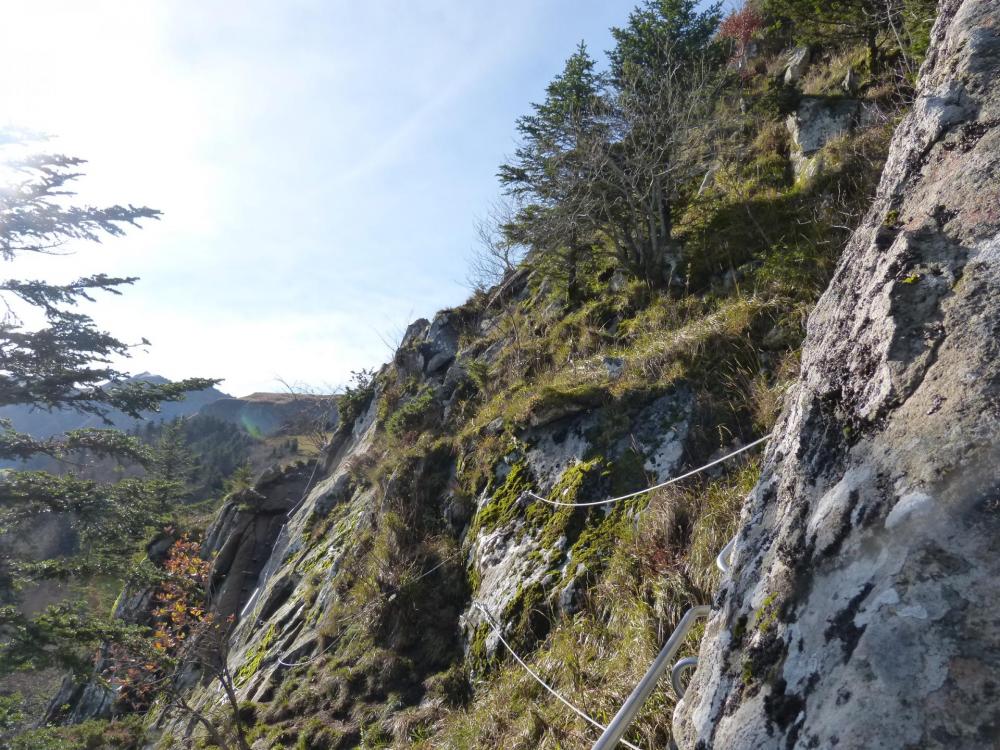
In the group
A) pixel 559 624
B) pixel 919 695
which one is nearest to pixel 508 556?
pixel 559 624

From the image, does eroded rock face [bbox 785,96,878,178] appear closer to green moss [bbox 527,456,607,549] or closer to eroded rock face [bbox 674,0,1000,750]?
green moss [bbox 527,456,607,549]

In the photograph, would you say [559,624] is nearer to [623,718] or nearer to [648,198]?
[623,718]

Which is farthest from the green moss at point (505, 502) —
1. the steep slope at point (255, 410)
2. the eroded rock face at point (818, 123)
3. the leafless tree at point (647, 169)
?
the steep slope at point (255, 410)

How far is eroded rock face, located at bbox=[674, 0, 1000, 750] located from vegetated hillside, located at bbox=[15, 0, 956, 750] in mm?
1260

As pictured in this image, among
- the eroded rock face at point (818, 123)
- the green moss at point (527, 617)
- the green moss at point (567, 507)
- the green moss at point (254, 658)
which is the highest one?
the eroded rock face at point (818, 123)

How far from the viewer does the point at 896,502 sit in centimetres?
134

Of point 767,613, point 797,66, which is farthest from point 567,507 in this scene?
point 797,66

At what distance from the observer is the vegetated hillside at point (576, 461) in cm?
398

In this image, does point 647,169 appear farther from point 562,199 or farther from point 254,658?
point 254,658

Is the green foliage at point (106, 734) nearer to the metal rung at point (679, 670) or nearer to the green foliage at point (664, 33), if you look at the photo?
the metal rung at point (679, 670)

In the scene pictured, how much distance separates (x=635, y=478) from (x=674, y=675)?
9.46 ft

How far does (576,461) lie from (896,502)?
4.29 meters

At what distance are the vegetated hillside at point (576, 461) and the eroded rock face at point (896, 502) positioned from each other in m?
1.26

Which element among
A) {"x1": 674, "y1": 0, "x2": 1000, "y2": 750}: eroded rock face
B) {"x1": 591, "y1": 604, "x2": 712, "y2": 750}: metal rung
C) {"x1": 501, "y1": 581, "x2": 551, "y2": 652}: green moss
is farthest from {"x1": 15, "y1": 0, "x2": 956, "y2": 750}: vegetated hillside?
{"x1": 674, "y1": 0, "x2": 1000, "y2": 750}: eroded rock face
